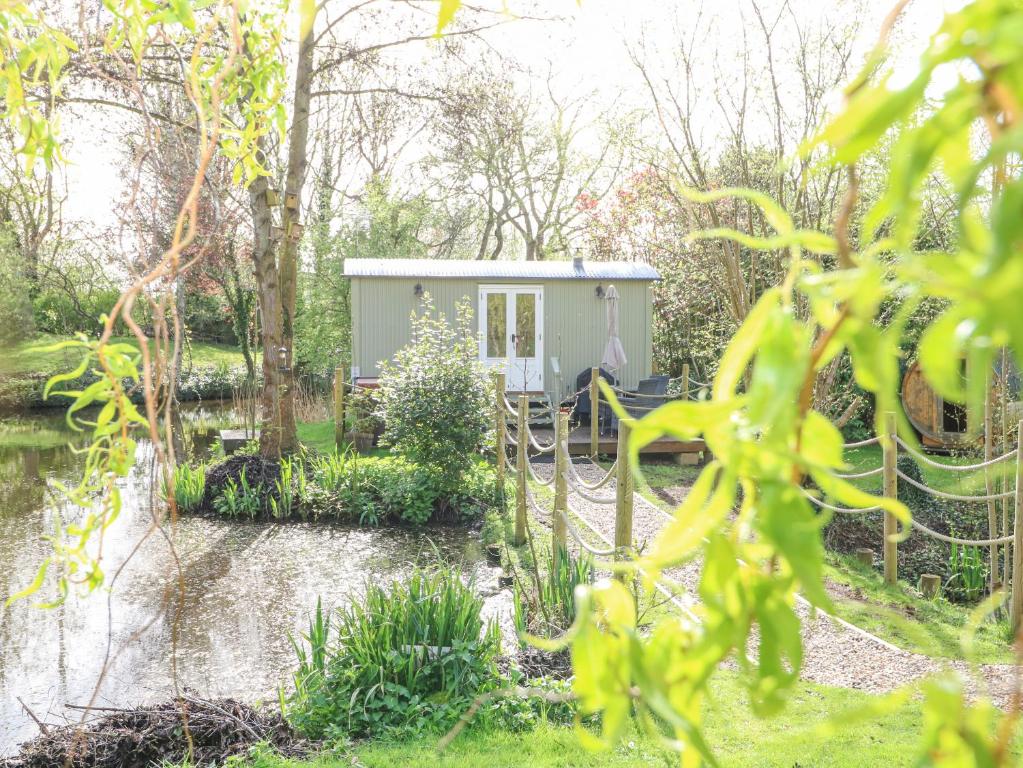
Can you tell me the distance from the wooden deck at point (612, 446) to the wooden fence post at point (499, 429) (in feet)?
7.16

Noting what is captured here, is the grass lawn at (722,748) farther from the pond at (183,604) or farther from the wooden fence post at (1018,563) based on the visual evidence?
the wooden fence post at (1018,563)

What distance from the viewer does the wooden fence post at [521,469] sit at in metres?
6.86

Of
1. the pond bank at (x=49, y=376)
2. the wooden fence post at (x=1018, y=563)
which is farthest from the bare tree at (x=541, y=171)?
the wooden fence post at (x=1018, y=563)

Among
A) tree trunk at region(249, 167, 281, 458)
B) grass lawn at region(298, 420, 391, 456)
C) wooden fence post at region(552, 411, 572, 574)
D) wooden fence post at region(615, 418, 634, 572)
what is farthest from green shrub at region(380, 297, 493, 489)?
wooden fence post at region(615, 418, 634, 572)

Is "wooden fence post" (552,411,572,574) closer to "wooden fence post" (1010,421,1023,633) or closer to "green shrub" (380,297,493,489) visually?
"wooden fence post" (1010,421,1023,633)

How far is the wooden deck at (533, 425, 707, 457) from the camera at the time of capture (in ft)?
38.1

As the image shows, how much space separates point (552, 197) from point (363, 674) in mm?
22611

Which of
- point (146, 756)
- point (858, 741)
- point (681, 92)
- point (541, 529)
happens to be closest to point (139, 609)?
point (146, 756)

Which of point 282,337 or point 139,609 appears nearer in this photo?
point 139,609

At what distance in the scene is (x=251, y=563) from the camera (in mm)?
7352

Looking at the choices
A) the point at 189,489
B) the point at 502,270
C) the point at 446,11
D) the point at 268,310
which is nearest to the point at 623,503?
the point at 446,11

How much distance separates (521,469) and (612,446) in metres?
5.53

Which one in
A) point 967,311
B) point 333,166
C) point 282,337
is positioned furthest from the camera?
point 333,166

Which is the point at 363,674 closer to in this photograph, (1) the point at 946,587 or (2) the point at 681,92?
(1) the point at 946,587
